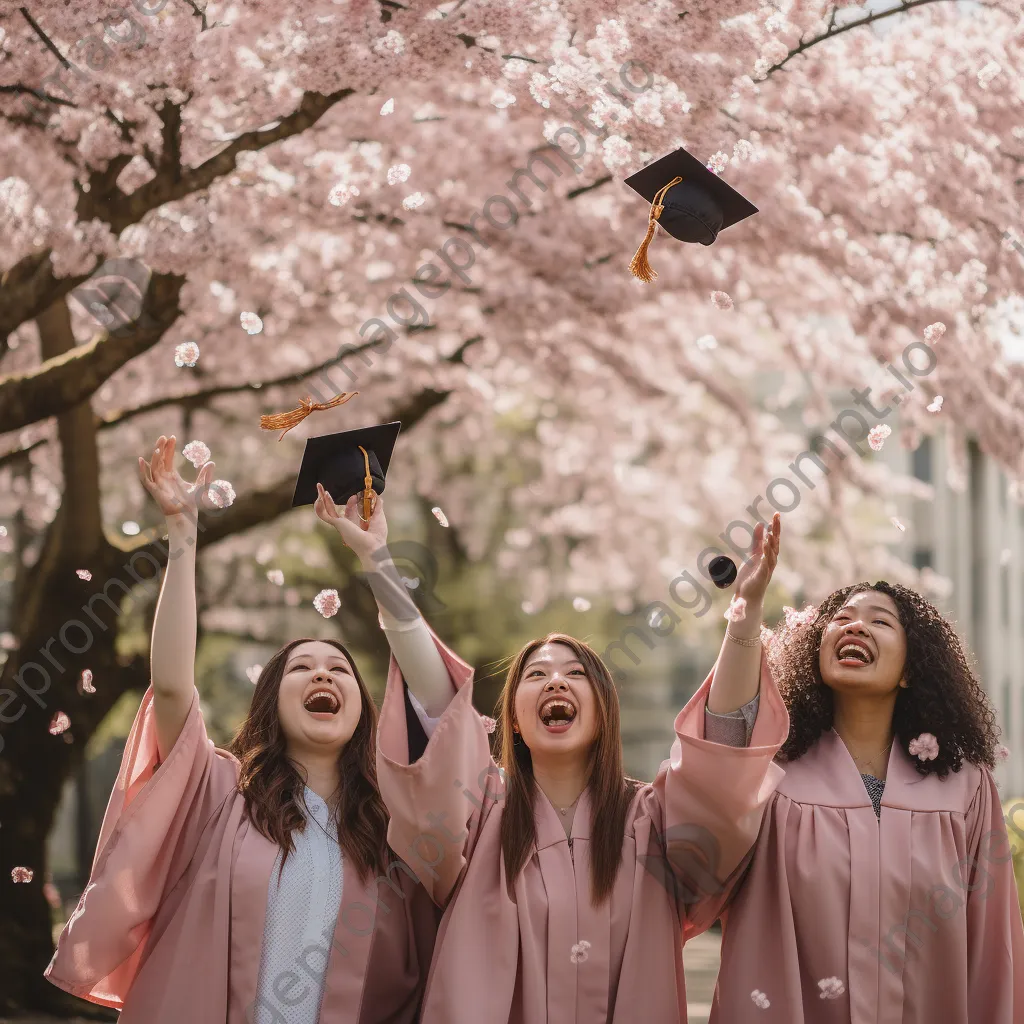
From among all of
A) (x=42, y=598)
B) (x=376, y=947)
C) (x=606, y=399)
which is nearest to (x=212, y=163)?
(x=42, y=598)

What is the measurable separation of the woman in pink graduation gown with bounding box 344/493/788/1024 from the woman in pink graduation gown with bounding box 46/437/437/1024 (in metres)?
0.24

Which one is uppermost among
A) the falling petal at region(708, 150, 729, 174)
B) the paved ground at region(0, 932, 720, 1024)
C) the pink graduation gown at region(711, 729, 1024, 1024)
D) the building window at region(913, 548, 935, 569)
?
the falling petal at region(708, 150, 729, 174)

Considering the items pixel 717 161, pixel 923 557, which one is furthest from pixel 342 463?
pixel 923 557

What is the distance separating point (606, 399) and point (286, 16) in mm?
5846

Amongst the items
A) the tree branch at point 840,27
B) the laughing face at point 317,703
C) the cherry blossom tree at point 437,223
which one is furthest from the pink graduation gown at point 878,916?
the tree branch at point 840,27

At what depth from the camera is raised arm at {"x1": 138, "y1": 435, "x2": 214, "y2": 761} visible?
3803 millimetres

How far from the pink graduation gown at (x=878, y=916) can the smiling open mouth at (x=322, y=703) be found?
1286mm

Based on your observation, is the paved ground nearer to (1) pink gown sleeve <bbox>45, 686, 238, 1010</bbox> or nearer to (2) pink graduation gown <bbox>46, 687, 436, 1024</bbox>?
(2) pink graduation gown <bbox>46, 687, 436, 1024</bbox>

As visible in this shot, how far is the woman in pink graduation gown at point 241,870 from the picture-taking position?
374 centimetres

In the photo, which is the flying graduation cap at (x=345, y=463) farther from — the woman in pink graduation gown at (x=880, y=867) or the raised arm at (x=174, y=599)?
the woman in pink graduation gown at (x=880, y=867)

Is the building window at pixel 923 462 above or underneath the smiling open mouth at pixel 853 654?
above

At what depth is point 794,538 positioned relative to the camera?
12914 millimetres

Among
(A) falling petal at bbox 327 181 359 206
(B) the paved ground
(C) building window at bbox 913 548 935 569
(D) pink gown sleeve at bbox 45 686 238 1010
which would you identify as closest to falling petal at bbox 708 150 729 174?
(A) falling petal at bbox 327 181 359 206

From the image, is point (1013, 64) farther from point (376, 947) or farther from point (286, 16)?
point (376, 947)
